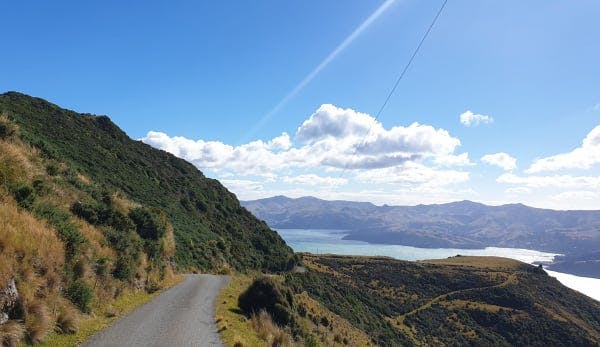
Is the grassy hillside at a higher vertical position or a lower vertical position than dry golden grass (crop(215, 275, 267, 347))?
higher

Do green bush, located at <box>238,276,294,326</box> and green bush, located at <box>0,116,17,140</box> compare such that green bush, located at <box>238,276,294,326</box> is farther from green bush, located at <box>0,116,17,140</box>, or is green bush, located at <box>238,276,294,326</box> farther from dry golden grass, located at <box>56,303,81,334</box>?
green bush, located at <box>0,116,17,140</box>

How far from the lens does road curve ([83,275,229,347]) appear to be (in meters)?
10.2

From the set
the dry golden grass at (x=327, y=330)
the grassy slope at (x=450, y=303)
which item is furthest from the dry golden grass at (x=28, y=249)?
the grassy slope at (x=450, y=303)

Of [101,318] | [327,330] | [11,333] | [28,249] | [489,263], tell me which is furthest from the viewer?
[489,263]

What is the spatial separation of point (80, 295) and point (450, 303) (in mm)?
85591

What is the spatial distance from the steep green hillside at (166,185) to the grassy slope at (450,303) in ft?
28.8

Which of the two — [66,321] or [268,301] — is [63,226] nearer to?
[66,321]

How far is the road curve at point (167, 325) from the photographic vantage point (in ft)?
33.4

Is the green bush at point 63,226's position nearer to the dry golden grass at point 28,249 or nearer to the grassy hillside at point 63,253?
the grassy hillside at point 63,253

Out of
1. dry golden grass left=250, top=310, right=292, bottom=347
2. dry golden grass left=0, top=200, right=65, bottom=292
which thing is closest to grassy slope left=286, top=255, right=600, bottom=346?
dry golden grass left=250, top=310, right=292, bottom=347

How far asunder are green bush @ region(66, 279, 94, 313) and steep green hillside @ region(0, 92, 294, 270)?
19312 millimetres

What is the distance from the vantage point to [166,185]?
2191 inches

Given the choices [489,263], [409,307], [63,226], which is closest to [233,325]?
[63,226]

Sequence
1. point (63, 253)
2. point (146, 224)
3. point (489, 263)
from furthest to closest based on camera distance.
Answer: point (489, 263) < point (146, 224) < point (63, 253)
